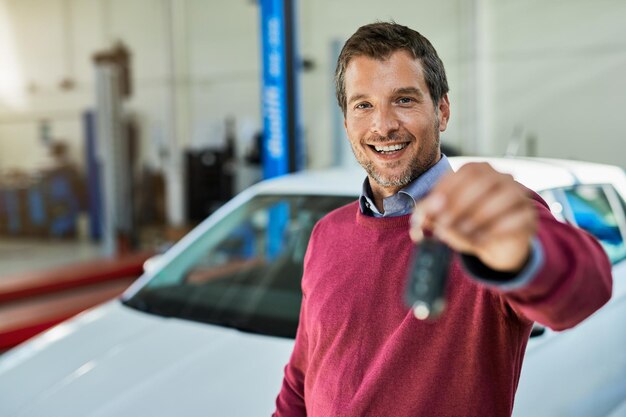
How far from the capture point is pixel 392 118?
1147mm

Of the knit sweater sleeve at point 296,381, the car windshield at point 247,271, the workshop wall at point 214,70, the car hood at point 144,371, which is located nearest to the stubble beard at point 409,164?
the knit sweater sleeve at point 296,381

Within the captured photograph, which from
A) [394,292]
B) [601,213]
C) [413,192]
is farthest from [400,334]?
[601,213]

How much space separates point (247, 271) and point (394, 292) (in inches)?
67.5

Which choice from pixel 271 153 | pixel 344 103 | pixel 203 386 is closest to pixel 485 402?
pixel 344 103

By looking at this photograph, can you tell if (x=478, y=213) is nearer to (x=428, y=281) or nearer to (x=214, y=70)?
(x=428, y=281)

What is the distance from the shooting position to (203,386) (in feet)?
6.29

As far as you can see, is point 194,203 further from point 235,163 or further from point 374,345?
point 374,345

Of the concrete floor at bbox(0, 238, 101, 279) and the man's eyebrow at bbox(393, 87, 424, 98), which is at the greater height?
the man's eyebrow at bbox(393, 87, 424, 98)

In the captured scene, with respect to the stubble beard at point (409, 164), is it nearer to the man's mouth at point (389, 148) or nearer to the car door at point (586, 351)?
the man's mouth at point (389, 148)

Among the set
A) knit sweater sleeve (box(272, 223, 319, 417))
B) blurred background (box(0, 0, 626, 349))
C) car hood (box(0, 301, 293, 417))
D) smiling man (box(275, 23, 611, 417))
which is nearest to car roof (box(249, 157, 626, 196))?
car hood (box(0, 301, 293, 417))

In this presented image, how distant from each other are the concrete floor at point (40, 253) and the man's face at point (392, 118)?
7036 millimetres

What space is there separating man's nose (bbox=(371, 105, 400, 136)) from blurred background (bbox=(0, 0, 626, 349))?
7583 mm

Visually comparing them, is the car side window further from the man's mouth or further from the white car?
the man's mouth

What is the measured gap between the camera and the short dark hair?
116 cm
